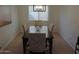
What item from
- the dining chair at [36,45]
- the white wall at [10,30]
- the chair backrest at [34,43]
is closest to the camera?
the white wall at [10,30]

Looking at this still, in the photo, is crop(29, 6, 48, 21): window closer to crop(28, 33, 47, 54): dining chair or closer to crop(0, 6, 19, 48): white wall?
crop(0, 6, 19, 48): white wall

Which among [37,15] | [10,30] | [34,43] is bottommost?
[34,43]

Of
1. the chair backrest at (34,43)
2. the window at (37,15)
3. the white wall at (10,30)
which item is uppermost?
the window at (37,15)

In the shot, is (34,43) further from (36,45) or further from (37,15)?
(37,15)

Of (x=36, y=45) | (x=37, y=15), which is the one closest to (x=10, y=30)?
(x=37, y=15)

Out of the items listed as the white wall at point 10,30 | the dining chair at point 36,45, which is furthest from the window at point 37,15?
the dining chair at point 36,45

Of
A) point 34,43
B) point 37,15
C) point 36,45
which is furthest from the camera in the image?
point 34,43

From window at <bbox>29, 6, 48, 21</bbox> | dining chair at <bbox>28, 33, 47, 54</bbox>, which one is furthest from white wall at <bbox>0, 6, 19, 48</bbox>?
dining chair at <bbox>28, 33, 47, 54</bbox>

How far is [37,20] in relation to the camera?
1.13m

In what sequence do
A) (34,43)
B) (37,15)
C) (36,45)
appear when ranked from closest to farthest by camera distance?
(37,15) < (36,45) < (34,43)

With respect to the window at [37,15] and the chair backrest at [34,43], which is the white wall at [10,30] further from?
the chair backrest at [34,43]
